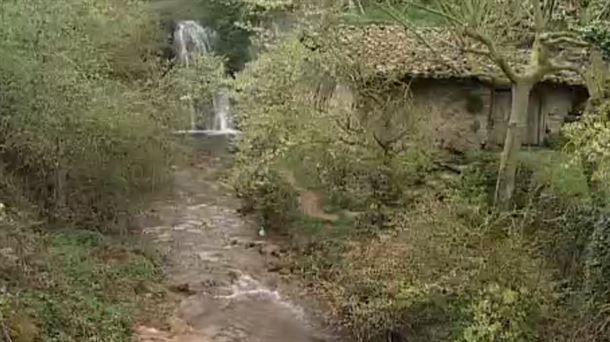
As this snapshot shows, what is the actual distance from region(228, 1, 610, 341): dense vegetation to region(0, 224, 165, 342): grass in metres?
3.20

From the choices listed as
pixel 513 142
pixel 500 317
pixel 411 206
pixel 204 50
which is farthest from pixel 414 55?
pixel 204 50

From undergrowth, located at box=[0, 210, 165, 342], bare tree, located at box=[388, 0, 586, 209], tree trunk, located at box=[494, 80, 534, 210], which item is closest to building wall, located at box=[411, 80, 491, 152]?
bare tree, located at box=[388, 0, 586, 209]

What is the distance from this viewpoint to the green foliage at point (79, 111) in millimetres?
14859

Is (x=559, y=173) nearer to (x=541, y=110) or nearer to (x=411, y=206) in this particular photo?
(x=411, y=206)

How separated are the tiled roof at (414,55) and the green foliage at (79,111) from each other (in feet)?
14.2

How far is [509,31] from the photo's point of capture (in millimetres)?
16391

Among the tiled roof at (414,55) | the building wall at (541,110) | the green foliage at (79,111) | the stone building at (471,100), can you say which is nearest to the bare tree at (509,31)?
the tiled roof at (414,55)

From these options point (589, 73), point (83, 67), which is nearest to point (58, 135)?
point (83, 67)

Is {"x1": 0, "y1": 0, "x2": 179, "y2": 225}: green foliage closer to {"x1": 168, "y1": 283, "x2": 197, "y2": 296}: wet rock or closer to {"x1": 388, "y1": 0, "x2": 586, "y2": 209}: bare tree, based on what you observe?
{"x1": 168, "y1": 283, "x2": 197, "y2": 296}: wet rock

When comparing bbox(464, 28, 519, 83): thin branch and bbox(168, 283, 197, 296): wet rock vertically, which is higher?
bbox(464, 28, 519, 83): thin branch

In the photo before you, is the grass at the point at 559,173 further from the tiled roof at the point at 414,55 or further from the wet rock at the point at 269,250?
the wet rock at the point at 269,250

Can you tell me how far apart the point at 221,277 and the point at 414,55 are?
23.7 ft

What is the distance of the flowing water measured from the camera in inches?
576

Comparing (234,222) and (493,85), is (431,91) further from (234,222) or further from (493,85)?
(234,222)
